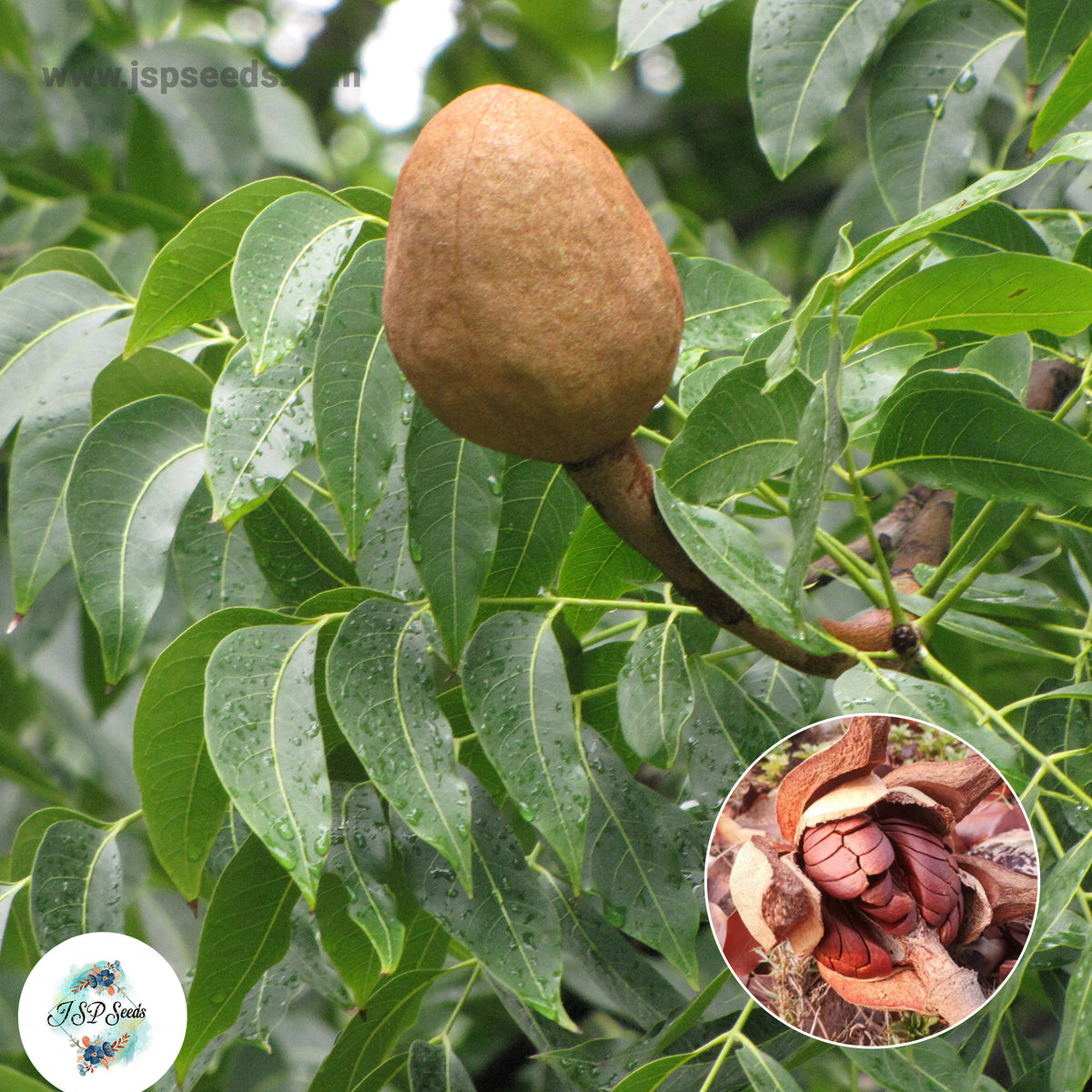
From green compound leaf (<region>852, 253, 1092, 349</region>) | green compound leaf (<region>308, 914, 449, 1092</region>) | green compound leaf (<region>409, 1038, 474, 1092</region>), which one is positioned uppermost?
green compound leaf (<region>852, 253, 1092, 349</region>)

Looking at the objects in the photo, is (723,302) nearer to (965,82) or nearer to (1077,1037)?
(965,82)

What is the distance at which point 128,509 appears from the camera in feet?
3.00

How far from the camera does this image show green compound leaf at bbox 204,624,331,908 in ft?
2.21

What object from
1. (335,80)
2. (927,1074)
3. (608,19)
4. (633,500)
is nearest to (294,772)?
(633,500)

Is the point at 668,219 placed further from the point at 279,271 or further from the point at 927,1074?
the point at 927,1074

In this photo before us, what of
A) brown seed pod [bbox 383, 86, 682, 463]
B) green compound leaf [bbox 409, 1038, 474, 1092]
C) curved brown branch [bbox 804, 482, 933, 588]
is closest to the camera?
brown seed pod [bbox 383, 86, 682, 463]

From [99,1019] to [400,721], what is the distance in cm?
31

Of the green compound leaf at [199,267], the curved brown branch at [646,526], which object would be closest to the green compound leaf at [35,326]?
the green compound leaf at [199,267]

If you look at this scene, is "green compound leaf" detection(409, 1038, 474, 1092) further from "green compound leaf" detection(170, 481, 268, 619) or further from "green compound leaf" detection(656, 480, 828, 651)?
"green compound leaf" detection(656, 480, 828, 651)

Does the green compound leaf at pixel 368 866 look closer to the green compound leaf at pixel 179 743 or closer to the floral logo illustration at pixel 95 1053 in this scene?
the green compound leaf at pixel 179 743

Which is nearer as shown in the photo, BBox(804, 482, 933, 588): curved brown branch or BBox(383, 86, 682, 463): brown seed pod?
BBox(383, 86, 682, 463): brown seed pod
